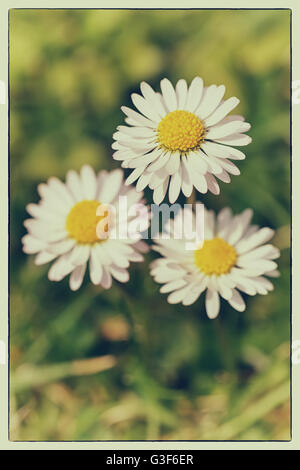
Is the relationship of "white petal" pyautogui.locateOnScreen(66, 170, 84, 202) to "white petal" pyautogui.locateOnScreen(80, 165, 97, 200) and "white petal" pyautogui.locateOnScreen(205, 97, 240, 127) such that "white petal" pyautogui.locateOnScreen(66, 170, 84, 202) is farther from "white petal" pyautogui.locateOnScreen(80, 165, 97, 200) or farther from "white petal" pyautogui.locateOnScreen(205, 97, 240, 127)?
"white petal" pyautogui.locateOnScreen(205, 97, 240, 127)

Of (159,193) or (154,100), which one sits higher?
A: (154,100)

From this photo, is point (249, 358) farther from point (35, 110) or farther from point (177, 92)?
point (35, 110)

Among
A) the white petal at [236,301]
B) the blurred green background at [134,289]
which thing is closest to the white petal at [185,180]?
the white petal at [236,301]

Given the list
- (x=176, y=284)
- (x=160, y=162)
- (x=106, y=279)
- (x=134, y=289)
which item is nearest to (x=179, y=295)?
(x=176, y=284)

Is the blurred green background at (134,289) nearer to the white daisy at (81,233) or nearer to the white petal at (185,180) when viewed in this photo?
the white daisy at (81,233)

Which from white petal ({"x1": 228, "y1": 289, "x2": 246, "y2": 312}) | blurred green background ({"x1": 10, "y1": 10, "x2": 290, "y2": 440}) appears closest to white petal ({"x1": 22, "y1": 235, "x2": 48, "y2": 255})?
blurred green background ({"x1": 10, "y1": 10, "x2": 290, "y2": 440})

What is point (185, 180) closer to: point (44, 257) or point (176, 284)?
point (176, 284)

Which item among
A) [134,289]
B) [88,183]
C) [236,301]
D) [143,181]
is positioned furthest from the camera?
[134,289]

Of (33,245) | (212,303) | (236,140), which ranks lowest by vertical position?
(212,303)
